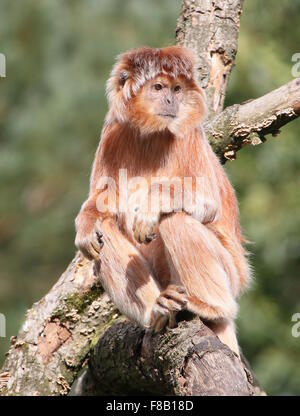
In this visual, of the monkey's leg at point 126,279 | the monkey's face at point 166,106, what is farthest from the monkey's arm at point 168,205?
the monkey's face at point 166,106

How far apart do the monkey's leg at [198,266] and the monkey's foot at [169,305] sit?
0.06 metres

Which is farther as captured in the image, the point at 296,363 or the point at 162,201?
the point at 296,363

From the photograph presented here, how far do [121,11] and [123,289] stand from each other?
12.1 meters

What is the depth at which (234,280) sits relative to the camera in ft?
15.3

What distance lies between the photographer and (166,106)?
466cm

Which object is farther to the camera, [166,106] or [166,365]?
[166,106]

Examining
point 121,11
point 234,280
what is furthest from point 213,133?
point 121,11

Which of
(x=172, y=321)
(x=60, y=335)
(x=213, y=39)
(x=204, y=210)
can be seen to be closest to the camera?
(x=172, y=321)

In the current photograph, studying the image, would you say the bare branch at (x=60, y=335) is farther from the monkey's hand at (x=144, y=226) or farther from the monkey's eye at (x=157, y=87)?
the monkey's eye at (x=157, y=87)

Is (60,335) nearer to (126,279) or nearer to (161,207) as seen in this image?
(126,279)

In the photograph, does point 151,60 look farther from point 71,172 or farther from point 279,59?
point 71,172

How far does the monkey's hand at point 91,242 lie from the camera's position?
4.49 meters

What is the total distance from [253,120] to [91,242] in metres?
1.49

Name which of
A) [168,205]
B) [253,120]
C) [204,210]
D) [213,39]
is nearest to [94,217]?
[168,205]
